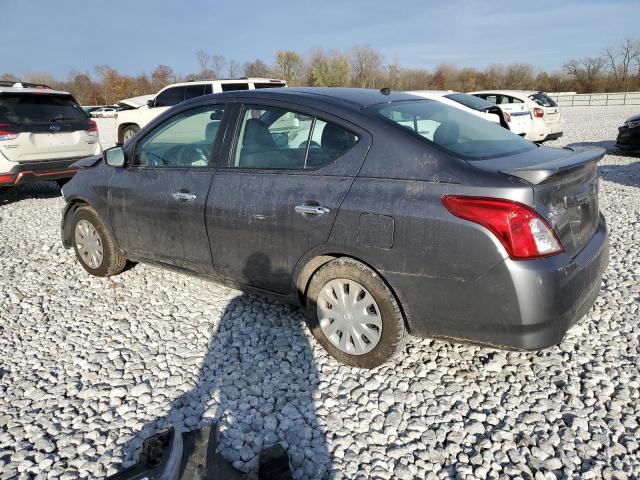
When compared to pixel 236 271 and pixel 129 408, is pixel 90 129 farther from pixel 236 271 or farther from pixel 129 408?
pixel 129 408

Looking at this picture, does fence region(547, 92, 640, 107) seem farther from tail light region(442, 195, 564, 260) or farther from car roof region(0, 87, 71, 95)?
tail light region(442, 195, 564, 260)

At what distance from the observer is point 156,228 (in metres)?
3.89

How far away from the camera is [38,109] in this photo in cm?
774

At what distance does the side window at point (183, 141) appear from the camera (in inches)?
143

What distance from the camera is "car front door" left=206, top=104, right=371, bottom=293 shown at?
291 centimetres

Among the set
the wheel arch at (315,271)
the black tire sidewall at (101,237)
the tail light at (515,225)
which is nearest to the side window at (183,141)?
the black tire sidewall at (101,237)

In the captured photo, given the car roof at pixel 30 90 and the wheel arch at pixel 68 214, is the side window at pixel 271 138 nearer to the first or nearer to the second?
the wheel arch at pixel 68 214

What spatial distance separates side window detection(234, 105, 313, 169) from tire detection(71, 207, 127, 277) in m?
1.83

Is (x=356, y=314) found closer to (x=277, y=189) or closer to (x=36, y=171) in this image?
(x=277, y=189)

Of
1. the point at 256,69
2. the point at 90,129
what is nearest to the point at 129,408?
the point at 90,129

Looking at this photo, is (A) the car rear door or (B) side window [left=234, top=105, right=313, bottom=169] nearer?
(B) side window [left=234, top=105, right=313, bottom=169]

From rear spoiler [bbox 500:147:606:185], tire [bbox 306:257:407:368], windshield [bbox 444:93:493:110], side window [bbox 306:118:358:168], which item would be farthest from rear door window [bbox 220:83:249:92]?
rear spoiler [bbox 500:147:606:185]

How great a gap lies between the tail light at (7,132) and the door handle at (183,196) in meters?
5.11

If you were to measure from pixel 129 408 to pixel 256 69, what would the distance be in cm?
7030
